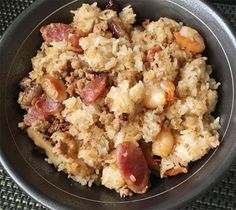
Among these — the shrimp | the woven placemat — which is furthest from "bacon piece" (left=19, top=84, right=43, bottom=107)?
the shrimp

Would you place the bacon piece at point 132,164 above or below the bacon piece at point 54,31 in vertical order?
below

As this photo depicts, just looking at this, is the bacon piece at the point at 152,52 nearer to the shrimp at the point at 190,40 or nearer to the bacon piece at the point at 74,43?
the shrimp at the point at 190,40

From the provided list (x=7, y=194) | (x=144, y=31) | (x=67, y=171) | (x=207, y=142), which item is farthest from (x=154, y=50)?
(x=7, y=194)

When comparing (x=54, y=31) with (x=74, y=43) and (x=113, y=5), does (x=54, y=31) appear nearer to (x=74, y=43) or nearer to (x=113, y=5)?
(x=74, y=43)

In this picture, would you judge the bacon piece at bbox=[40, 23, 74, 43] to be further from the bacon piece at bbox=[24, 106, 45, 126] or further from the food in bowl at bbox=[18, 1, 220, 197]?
the bacon piece at bbox=[24, 106, 45, 126]

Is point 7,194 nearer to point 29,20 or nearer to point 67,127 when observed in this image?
point 67,127

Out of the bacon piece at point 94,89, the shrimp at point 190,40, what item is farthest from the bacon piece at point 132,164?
the shrimp at point 190,40
